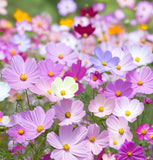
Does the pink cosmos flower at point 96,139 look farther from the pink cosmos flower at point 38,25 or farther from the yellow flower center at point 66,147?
the pink cosmos flower at point 38,25

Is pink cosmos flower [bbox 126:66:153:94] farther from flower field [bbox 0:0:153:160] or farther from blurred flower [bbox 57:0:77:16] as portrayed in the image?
blurred flower [bbox 57:0:77:16]

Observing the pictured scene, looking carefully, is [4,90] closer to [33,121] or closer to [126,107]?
[33,121]

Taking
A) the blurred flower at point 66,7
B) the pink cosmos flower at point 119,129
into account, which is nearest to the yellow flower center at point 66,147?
the pink cosmos flower at point 119,129

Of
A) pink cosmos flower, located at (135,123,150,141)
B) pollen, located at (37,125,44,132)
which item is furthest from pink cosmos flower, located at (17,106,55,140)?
pink cosmos flower, located at (135,123,150,141)

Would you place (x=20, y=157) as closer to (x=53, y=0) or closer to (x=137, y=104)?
(x=137, y=104)

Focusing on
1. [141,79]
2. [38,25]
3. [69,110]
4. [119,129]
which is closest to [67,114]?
[69,110]

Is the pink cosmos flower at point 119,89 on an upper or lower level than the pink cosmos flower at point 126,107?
upper

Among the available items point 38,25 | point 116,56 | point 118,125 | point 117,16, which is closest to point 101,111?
point 118,125
